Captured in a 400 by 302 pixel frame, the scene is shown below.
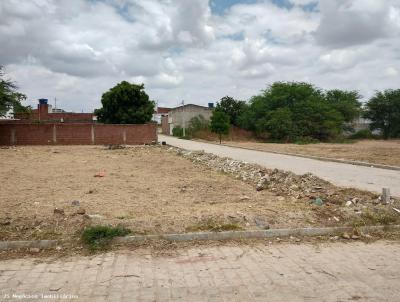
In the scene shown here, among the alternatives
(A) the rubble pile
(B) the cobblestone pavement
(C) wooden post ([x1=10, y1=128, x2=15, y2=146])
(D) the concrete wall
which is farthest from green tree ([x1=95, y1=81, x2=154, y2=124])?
(B) the cobblestone pavement

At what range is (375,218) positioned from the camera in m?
7.45

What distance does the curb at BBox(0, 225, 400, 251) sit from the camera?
603 cm

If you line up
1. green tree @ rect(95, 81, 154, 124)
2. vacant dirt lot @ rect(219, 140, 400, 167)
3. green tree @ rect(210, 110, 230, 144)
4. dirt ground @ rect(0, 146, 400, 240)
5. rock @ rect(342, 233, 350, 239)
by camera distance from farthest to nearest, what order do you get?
green tree @ rect(95, 81, 154, 124)
green tree @ rect(210, 110, 230, 144)
vacant dirt lot @ rect(219, 140, 400, 167)
dirt ground @ rect(0, 146, 400, 240)
rock @ rect(342, 233, 350, 239)

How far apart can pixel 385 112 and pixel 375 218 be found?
59.1 m

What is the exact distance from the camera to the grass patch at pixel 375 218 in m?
7.25

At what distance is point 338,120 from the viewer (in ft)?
168

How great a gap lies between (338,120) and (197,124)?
21037mm

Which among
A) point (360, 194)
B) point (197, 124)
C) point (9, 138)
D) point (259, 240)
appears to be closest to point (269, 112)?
point (197, 124)

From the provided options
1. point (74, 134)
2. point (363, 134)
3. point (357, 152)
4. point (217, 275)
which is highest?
point (74, 134)

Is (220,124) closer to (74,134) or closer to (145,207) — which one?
(74,134)

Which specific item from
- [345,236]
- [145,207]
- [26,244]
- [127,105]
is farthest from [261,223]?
[127,105]

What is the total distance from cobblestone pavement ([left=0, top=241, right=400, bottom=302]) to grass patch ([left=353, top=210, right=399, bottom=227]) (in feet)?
3.38

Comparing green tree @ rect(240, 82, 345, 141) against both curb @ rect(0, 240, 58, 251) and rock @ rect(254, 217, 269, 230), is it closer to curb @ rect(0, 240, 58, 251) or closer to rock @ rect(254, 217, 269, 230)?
rock @ rect(254, 217, 269, 230)

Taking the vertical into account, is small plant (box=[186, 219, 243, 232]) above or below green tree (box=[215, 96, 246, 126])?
below
